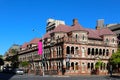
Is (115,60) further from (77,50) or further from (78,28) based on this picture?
(78,28)

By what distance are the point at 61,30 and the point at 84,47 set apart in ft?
29.1

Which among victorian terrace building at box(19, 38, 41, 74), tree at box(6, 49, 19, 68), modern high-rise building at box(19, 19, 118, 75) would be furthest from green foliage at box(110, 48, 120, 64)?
tree at box(6, 49, 19, 68)

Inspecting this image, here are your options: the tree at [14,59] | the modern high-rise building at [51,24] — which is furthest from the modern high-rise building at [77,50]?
the modern high-rise building at [51,24]

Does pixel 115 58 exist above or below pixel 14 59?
below

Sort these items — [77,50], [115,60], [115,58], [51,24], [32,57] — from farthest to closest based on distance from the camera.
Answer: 1. [51,24]
2. [32,57]
3. [115,58]
4. [77,50]
5. [115,60]

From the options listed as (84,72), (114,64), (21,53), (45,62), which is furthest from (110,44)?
(21,53)

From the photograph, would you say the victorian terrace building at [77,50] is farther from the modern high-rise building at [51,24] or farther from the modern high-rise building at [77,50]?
the modern high-rise building at [51,24]

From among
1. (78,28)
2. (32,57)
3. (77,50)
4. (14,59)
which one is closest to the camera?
(77,50)

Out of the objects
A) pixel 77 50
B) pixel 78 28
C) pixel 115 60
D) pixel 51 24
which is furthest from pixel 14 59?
pixel 115 60

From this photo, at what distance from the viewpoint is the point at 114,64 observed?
73.5m

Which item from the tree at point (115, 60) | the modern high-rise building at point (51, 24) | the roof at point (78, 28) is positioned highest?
the modern high-rise building at point (51, 24)

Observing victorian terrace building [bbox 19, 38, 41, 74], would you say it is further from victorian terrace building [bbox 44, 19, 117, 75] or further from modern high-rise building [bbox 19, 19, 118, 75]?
victorian terrace building [bbox 44, 19, 117, 75]

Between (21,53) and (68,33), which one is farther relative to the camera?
(21,53)

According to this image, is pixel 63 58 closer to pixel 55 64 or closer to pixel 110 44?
pixel 55 64
